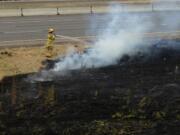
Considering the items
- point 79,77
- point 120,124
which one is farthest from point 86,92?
point 120,124

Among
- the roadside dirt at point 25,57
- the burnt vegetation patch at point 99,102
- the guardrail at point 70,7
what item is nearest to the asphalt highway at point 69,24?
the guardrail at point 70,7

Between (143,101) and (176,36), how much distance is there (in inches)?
587

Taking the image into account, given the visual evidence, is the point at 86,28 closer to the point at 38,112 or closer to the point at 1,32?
the point at 1,32

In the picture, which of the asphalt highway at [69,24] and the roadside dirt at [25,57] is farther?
the asphalt highway at [69,24]

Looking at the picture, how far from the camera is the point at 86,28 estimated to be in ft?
114

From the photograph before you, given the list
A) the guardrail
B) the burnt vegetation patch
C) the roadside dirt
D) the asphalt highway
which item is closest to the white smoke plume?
the burnt vegetation patch

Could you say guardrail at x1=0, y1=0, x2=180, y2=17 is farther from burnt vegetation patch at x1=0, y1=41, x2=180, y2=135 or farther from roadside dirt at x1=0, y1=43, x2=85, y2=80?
burnt vegetation patch at x1=0, y1=41, x2=180, y2=135

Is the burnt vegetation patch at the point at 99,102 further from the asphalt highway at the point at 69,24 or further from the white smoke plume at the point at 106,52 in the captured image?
the asphalt highway at the point at 69,24

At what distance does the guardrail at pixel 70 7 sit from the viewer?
43.4m

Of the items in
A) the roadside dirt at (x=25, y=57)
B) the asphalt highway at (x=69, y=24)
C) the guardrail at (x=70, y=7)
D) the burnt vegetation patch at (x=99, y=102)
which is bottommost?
the burnt vegetation patch at (x=99, y=102)

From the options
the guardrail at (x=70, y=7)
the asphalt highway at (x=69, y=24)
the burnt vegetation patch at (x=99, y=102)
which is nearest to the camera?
the burnt vegetation patch at (x=99, y=102)

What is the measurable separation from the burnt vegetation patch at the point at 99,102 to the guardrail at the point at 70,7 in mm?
21130

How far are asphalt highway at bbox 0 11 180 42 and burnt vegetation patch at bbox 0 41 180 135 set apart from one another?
8.71m

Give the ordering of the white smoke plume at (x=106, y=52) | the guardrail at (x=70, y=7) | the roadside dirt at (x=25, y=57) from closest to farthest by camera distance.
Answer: the white smoke plume at (x=106, y=52)
the roadside dirt at (x=25, y=57)
the guardrail at (x=70, y=7)
